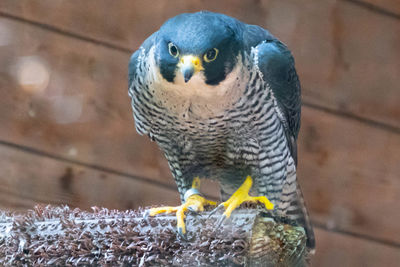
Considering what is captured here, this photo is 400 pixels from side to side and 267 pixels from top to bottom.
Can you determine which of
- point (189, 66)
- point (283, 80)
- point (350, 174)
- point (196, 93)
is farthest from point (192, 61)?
point (350, 174)

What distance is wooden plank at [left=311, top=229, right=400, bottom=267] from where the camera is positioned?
2537 millimetres

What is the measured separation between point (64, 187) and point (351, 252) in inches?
46.7

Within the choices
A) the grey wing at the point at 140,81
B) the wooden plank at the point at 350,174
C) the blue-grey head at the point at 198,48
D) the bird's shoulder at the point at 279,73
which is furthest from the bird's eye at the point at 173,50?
the wooden plank at the point at 350,174

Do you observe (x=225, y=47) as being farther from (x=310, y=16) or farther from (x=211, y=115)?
(x=310, y=16)

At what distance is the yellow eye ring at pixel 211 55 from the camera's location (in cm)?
153

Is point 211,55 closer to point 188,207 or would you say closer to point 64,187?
point 188,207

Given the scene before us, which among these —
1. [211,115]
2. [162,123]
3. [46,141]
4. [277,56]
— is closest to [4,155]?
[46,141]

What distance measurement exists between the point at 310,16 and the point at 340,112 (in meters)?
0.40

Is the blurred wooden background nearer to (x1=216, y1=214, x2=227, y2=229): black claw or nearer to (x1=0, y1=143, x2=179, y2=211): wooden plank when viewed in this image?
(x1=0, y1=143, x2=179, y2=211): wooden plank

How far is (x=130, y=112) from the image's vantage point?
2420 mm

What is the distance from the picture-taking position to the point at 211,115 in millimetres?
1689

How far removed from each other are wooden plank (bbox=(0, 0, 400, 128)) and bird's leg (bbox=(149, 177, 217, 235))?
76 cm

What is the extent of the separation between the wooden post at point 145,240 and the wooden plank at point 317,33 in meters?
0.98

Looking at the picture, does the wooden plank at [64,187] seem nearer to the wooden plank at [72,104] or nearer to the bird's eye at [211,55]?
the wooden plank at [72,104]
